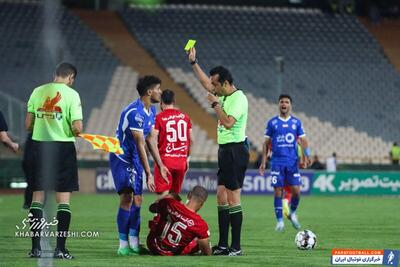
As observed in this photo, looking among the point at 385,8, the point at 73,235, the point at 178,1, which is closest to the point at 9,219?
the point at 73,235

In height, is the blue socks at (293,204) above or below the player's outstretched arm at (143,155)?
below

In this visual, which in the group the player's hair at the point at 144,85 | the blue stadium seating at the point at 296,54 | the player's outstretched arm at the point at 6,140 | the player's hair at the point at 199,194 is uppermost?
the blue stadium seating at the point at 296,54

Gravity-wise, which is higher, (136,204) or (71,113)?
(71,113)

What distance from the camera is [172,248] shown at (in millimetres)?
12133

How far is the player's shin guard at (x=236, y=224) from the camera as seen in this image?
12359mm

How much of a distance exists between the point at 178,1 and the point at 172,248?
126 feet

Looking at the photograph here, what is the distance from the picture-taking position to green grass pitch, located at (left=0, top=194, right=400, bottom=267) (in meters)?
11.1

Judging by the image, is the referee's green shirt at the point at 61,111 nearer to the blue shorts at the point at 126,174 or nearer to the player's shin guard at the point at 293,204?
the blue shorts at the point at 126,174

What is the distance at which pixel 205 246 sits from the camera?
12086mm

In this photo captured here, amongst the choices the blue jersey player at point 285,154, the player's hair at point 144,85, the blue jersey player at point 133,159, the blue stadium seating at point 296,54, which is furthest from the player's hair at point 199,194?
the blue stadium seating at point 296,54

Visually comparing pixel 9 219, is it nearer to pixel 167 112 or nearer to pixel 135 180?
pixel 167 112

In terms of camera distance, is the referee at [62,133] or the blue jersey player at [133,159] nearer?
the referee at [62,133]

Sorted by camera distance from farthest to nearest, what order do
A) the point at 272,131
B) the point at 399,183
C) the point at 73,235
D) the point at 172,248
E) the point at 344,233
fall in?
1. the point at 399,183
2. the point at 272,131
3. the point at 344,233
4. the point at 73,235
5. the point at 172,248

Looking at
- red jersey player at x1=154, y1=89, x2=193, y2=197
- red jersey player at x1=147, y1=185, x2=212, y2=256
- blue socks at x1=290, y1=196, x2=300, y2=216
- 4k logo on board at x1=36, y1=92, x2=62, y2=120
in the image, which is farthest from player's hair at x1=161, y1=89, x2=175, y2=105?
blue socks at x1=290, y1=196, x2=300, y2=216
